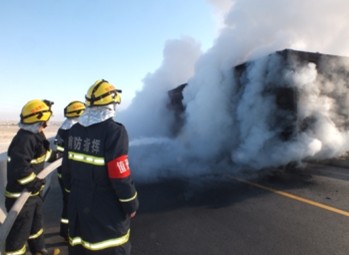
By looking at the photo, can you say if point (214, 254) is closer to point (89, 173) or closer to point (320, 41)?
point (89, 173)

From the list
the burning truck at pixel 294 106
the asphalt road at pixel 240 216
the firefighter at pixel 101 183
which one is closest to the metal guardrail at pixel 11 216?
the firefighter at pixel 101 183

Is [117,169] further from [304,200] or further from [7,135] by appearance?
[7,135]

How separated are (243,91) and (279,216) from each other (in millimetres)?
3874

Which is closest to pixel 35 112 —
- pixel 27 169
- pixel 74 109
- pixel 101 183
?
pixel 27 169

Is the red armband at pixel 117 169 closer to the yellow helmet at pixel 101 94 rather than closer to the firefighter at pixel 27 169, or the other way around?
the yellow helmet at pixel 101 94

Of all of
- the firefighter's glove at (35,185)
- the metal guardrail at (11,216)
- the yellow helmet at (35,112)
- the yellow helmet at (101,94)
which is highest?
the yellow helmet at (101,94)

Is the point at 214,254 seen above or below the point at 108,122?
below

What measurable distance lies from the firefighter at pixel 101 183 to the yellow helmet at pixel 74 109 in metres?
2.47

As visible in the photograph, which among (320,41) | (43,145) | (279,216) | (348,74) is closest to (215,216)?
(279,216)

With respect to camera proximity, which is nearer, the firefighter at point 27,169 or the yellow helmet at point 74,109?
the firefighter at point 27,169

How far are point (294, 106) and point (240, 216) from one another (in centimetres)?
334

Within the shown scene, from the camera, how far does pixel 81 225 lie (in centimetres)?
275

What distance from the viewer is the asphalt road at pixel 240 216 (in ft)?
13.6

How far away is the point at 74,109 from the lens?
17.1 feet
